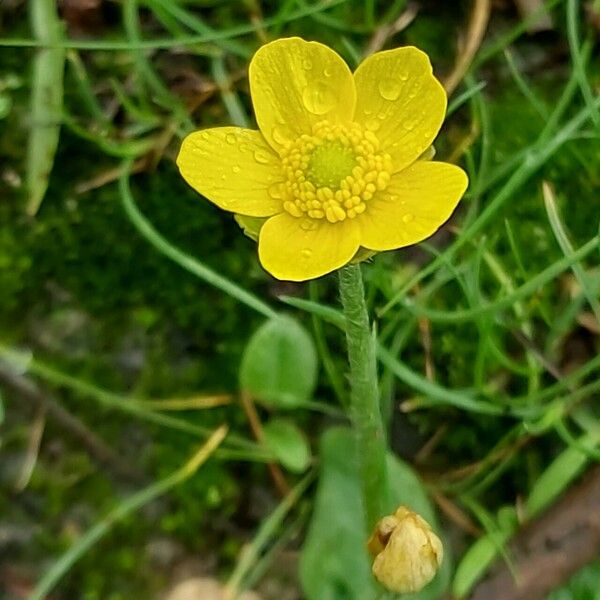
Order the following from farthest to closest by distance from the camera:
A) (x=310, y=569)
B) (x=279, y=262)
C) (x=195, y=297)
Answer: (x=195, y=297), (x=310, y=569), (x=279, y=262)

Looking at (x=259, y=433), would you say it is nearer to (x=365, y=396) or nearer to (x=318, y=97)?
(x=365, y=396)

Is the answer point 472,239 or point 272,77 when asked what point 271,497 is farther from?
point 272,77

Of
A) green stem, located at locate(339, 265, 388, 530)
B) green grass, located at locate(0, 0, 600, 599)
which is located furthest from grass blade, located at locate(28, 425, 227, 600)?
green stem, located at locate(339, 265, 388, 530)

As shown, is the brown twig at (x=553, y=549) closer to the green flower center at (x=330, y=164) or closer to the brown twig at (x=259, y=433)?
the brown twig at (x=259, y=433)

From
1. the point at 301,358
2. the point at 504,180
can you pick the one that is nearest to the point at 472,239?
the point at 504,180

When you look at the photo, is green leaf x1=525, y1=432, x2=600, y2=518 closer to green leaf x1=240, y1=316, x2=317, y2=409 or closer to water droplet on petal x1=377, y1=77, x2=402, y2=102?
green leaf x1=240, y1=316, x2=317, y2=409

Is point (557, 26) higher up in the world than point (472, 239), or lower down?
higher up
